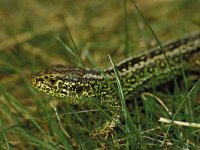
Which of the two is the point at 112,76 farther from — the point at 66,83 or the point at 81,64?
the point at 66,83

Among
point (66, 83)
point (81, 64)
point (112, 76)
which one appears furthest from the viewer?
point (81, 64)

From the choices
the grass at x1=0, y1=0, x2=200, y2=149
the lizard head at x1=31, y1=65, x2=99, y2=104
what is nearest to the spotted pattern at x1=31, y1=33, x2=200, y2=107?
the lizard head at x1=31, y1=65, x2=99, y2=104

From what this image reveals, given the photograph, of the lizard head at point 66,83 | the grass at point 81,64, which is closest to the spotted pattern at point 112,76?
the lizard head at point 66,83

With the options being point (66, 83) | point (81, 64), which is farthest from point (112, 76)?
point (66, 83)

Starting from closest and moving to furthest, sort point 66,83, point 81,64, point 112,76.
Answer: point 66,83, point 112,76, point 81,64

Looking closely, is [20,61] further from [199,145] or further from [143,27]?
[199,145]

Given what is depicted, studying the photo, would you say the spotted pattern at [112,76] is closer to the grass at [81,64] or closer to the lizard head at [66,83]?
the lizard head at [66,83]

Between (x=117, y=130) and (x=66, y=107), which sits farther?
(x=66, y=107)

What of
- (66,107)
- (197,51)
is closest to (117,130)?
(66,107)
